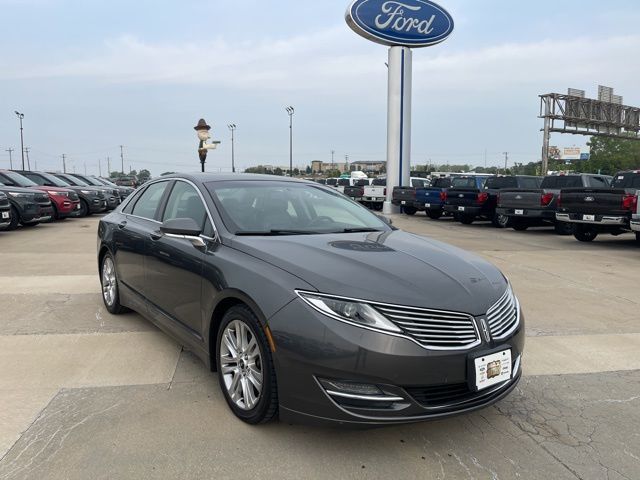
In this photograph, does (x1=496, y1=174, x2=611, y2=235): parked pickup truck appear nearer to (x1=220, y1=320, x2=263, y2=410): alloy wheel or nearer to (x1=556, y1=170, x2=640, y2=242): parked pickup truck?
(x1=556, y1=170, x2=640, y2=242): parked pickup truck

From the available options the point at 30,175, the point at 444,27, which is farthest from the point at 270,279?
the point at 444,27

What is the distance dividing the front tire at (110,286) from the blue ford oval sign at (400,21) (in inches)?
803

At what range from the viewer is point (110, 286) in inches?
217

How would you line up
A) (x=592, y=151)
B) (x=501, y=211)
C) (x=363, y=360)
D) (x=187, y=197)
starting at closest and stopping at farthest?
(x=363, y=360) → (x=187, y=197) → (x=501, y=211) → (x=592, y=151)

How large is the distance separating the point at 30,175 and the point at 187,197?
53.6 feet

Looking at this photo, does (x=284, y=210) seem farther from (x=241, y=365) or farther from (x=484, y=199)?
(x=484, y=199)

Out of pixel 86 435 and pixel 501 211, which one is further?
pixel 501 211

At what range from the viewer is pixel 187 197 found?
4.29m

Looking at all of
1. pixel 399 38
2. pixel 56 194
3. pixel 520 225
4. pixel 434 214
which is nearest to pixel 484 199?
pixel 520 225

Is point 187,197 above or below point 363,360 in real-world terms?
above

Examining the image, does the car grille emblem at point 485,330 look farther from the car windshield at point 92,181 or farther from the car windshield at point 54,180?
the car windshield at point 92,181

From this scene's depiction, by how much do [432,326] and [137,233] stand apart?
305 cm

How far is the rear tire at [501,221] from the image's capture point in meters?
17.0

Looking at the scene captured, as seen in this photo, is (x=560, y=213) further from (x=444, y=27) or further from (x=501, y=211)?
(x=444, y=27)
